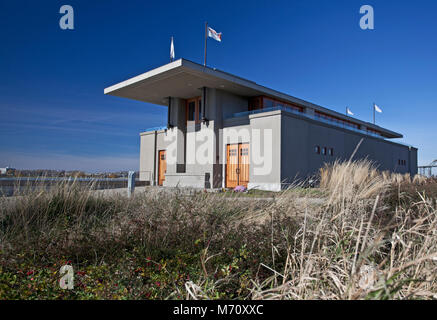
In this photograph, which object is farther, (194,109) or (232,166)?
(194,109)

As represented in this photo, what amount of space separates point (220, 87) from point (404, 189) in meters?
A: 13.1

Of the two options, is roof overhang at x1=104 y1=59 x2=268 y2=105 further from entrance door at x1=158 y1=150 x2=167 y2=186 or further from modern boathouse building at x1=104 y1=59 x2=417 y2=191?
entrance door at x1=158 y1=150 x2=167 y2=186

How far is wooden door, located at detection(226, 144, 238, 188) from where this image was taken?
54.3 feet

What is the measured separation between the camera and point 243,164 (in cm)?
1617

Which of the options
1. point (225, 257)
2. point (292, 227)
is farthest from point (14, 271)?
point (292, 227)

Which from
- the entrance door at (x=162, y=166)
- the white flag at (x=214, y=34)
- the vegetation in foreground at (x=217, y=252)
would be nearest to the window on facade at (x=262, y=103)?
the white flag at (x=214, y=34)

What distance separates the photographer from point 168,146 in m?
19.7

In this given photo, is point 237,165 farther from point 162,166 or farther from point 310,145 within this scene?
point 162,166

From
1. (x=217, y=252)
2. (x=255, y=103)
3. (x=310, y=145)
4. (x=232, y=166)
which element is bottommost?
(x=217, y=252)

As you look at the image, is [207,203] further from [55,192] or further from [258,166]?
[258,166]

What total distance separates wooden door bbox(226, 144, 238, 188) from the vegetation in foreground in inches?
467

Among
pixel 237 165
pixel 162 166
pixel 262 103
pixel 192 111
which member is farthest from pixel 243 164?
pixel 162 166

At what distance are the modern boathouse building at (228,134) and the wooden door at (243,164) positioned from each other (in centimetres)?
6

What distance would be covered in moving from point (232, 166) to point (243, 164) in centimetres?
87
